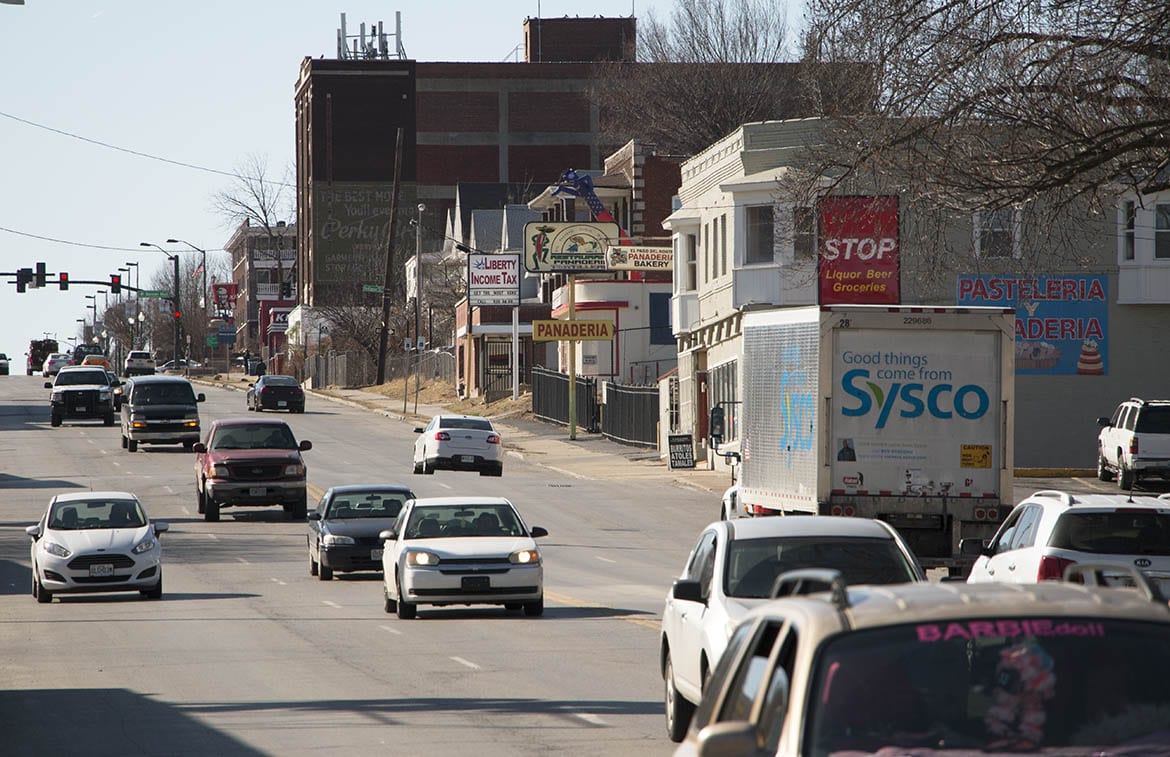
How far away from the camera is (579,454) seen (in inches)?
2221

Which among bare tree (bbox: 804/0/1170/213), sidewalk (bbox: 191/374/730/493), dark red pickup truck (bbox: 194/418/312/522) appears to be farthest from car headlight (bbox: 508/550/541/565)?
sidewalk (bbox: 191/374/730/493)

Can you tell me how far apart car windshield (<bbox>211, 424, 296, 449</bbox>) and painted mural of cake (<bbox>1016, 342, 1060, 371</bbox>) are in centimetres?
1839

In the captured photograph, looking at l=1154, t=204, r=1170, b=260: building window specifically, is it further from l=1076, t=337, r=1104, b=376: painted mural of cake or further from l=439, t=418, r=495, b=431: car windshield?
l=439, t=418, r=495, b=431: car windshield

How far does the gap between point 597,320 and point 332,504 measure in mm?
36179

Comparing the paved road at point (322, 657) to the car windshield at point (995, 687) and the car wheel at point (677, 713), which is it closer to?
the car wheel at point (677, 713)

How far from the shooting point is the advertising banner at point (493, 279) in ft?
237

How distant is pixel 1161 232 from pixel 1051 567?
102 ft

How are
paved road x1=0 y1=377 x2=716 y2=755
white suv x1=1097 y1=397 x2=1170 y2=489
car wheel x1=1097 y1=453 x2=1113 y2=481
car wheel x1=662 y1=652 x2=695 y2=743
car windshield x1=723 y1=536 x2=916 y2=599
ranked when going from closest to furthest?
1. car wheel x1=662 y1=652 x2=695 y2=743
2. car windshield x1=723 y1=536 x2=916 y2=599
3. paved road x1=0 y1=377 x2=716 y2=755
4. white suv x1=1097 y1=397 x2=1170 y2=489
5. car wheel x1=1097 y1=453 x2=1113 y2=481

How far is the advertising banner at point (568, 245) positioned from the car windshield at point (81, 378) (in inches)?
636

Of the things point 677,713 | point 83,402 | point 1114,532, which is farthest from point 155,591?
point 83,402

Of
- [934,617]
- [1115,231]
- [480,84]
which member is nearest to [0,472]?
[1115,231]

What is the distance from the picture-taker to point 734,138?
46.8 meters

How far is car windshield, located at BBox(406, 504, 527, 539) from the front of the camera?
21625mm

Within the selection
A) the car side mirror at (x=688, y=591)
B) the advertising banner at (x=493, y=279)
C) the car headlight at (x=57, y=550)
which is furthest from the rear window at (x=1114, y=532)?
the advertising banner at (x=493, y=279)
